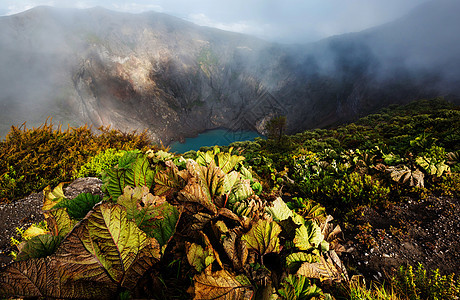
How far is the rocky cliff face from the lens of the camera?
3469 cm

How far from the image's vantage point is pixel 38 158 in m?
3.86

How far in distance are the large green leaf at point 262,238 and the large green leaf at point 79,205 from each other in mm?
748

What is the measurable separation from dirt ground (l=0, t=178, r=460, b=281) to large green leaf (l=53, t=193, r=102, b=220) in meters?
1.55

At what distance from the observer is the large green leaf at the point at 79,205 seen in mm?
893

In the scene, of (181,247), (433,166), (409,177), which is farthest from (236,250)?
(433,166)

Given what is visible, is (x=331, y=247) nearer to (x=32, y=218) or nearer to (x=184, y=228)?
(x=184, y=228)

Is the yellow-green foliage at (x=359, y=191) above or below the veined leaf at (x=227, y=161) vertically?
below

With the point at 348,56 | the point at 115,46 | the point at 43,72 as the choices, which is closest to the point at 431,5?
the point at 348,56

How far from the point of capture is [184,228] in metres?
0.88

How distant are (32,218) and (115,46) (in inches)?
2689

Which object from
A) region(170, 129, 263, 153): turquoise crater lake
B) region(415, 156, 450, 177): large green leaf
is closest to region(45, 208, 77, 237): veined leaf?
region(415, 156, 450, 177): large green leaf

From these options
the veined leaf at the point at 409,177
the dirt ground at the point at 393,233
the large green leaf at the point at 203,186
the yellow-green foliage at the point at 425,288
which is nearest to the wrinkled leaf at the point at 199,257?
the large green leaf at the point at 203,186

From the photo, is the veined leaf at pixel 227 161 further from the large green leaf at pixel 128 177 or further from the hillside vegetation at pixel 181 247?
the large green leaf at pixel 128 177

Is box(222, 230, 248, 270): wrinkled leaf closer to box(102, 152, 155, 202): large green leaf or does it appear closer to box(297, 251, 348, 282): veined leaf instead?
box(297, 251, 348, 282): veined leaf
